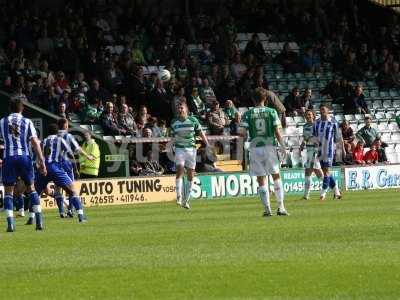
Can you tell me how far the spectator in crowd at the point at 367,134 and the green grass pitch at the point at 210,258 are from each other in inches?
656

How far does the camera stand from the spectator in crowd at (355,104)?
40.9 m

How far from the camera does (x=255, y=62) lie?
40656mm

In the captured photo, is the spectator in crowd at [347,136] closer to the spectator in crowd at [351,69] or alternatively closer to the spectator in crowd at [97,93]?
the spectator in crowd at [351,69]

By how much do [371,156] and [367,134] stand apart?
0.66 metres

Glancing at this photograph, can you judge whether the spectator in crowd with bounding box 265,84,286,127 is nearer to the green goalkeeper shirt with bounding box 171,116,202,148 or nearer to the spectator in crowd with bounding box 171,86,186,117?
the spectator in crowd with bounding box 171,86,186,117

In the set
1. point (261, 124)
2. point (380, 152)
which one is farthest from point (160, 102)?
point (261, 124)

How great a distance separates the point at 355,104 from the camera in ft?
135

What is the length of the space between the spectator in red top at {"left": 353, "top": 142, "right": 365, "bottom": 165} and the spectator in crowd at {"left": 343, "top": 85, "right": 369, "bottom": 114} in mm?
2841

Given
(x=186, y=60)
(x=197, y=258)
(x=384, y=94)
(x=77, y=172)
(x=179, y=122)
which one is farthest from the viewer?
(x=384, y=94)

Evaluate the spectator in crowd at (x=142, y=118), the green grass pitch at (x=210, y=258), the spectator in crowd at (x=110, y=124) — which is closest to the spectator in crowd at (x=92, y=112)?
the spectator in crowd at (x=110, y=124)

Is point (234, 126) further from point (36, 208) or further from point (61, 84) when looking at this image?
point (36, 208)

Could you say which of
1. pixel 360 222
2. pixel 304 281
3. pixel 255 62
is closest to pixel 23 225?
pixel 360 222

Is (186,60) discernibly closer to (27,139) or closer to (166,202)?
(166,202)

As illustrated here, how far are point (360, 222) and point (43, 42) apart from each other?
17531 mm
